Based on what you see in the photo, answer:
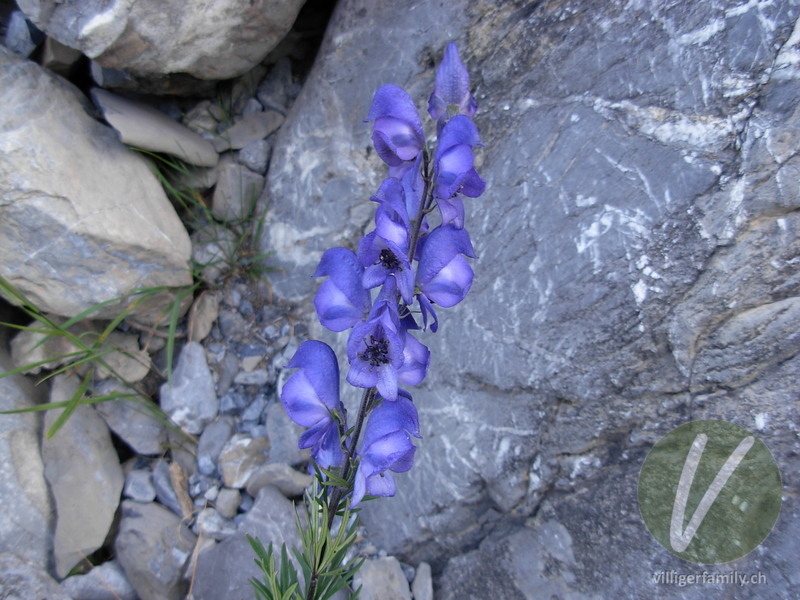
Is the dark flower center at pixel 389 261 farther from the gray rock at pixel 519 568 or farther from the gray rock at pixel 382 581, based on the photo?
the gray rock at pixel 382 581

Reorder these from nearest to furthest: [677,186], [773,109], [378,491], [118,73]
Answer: [378,491] → [773,109] → [677,186] → [118,73]

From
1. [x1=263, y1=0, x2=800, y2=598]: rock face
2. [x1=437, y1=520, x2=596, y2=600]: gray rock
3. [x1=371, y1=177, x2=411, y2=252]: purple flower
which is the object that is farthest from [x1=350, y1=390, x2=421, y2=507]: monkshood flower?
[x1=437, y1=520, x2=596, y2=600]: gray rock

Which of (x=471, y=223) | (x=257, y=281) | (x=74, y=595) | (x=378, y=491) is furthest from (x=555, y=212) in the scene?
(x=74, y=595)

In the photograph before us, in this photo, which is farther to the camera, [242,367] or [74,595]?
[242,367]

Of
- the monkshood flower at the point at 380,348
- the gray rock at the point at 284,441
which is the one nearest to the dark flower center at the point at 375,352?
the monkshood flower at the point at 380,348

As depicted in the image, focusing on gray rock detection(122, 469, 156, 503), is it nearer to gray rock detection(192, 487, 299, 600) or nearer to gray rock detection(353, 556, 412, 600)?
gray rock detection(192, 487, 299, 600)

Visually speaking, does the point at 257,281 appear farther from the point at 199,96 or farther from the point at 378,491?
the point at 378,491

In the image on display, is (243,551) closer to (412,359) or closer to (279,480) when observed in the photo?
(279,480)

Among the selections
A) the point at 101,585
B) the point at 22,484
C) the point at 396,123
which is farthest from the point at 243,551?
the point at 396,123
